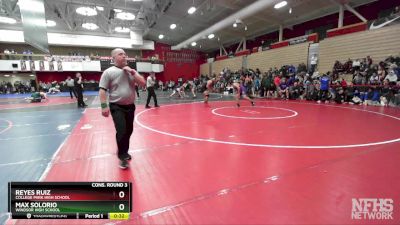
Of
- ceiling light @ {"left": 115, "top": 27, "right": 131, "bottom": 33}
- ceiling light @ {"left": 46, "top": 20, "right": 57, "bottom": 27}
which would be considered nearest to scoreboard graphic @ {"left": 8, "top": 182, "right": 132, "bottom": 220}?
ceiling light @ {"left": 46, "top": 20, "right": 57, "bottom": 27}

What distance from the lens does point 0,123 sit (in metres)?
6.99

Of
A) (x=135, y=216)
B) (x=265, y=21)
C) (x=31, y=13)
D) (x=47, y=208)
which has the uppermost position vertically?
(x=265, y=21)

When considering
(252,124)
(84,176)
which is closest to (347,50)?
(252,124)

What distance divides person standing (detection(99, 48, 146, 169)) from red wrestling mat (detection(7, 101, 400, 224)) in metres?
0.61

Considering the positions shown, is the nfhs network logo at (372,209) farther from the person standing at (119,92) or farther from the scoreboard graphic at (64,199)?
the person standing at (119,92)

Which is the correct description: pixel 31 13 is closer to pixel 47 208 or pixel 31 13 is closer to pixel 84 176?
pixel 84 176

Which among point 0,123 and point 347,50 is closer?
point 0,123

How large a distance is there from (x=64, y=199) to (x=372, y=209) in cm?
268

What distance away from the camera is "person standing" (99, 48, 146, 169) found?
3.22 meters

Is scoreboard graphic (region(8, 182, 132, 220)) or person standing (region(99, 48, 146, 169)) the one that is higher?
person standing (region(99, 48, 146, 169))

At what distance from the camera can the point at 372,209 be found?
7.09ft

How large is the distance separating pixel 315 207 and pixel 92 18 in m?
24.0

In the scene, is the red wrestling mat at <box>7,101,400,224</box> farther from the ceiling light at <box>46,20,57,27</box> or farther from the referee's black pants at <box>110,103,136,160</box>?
the ceiling light at <box>46,20,57,27</box>

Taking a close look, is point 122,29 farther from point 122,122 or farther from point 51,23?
point 122,122
